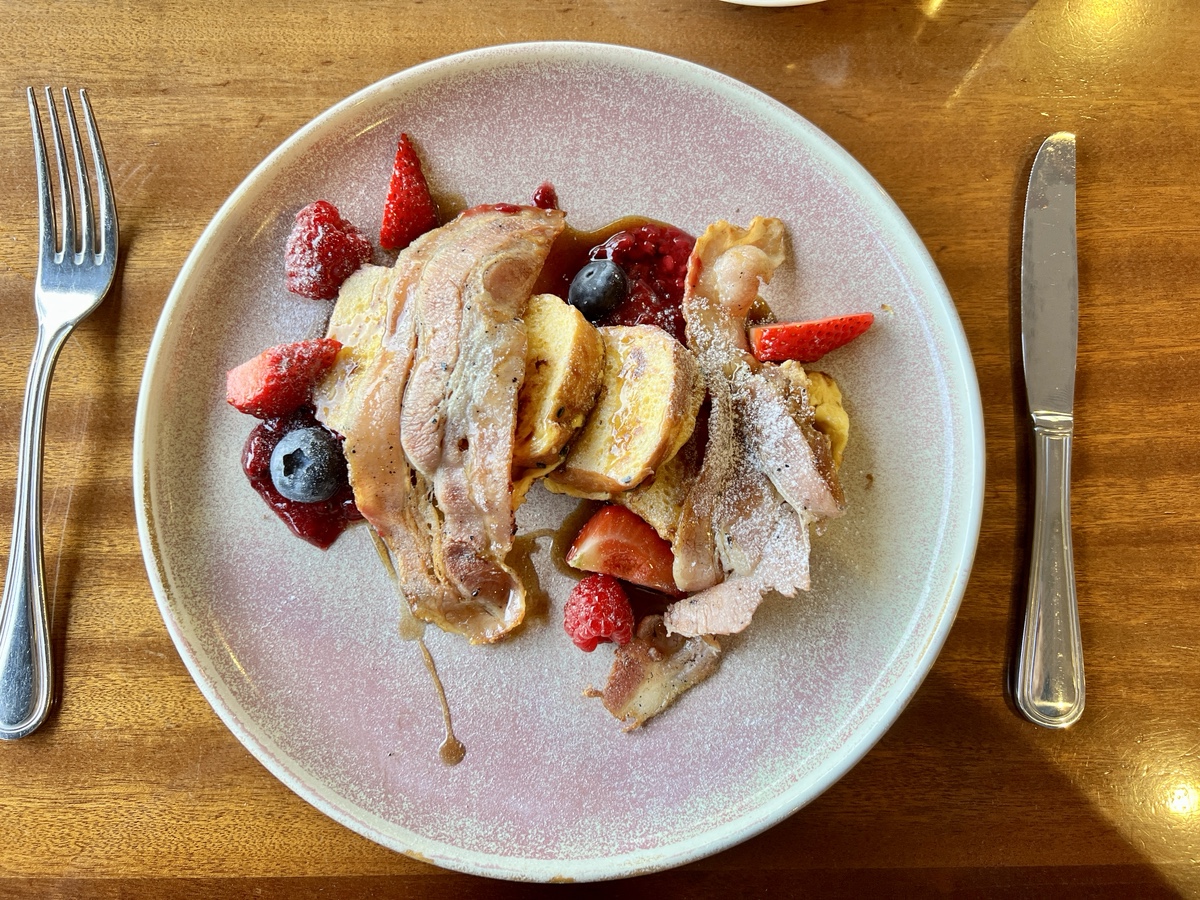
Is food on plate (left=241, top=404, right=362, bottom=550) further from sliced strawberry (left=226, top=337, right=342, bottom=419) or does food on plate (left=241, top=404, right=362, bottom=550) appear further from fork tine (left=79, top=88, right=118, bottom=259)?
fork tine (left=79, top=88, right=118, bottom=259)

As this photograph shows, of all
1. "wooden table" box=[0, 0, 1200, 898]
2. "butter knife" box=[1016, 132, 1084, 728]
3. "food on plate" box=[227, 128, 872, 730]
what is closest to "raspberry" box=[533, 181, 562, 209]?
"food on plate" box=[227, 128, 872, 730]

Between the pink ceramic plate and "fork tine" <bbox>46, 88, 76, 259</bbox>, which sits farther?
"fork tine" <bbox>46, 88, 76, 259</bbox>

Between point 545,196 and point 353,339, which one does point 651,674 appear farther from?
point 545,196

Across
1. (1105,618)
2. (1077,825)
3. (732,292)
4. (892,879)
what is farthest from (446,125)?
(1077,825)

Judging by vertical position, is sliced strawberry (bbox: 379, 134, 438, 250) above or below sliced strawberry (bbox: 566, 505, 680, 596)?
above

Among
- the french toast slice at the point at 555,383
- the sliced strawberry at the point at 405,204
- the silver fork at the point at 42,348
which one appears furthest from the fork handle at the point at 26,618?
the french toast slice at the point at 555,383

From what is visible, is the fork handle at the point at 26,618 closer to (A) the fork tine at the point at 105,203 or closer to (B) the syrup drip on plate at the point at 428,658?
(A) the fork tine at the point at 105,203

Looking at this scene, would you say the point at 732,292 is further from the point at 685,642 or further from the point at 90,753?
the point at 90,753
